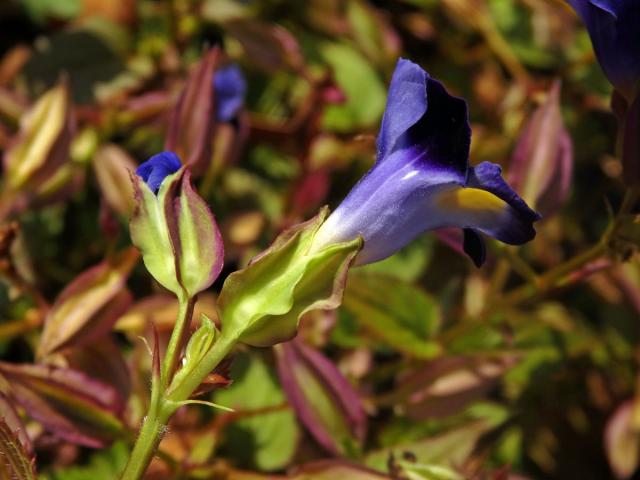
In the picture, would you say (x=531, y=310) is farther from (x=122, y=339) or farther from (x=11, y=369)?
(x=11, y=369)

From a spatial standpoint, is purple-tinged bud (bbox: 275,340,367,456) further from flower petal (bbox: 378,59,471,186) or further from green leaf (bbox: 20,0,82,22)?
green leaf (bbox: 20,0,82,22)

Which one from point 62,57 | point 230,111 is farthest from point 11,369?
point 62,57

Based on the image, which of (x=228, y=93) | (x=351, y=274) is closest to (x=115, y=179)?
(x=228, y=93)

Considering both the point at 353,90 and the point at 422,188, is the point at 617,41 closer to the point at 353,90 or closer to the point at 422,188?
the point at 422,188

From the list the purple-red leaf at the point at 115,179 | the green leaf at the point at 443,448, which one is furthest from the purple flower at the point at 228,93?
the green leaf at the point at 443,448

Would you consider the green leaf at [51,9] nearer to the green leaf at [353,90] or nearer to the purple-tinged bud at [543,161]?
the green leaf at [353,90]

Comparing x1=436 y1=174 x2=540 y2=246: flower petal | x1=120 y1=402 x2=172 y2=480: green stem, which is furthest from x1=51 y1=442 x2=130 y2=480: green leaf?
x1=436 y1=174 x2=540 y2=246: flower petal
